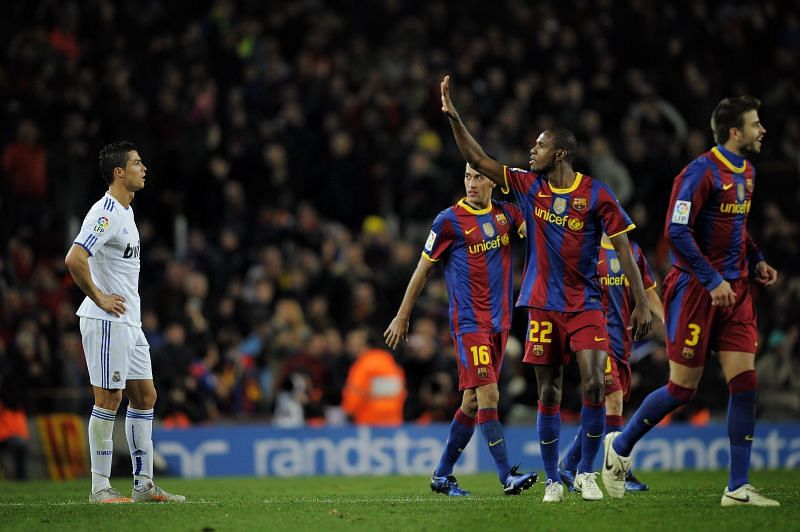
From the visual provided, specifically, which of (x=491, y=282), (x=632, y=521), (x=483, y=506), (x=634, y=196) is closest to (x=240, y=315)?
(x=634, y=196)

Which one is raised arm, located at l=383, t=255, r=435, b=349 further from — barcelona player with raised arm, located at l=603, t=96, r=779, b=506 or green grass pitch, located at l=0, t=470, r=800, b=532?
barcelona player with raised arm, located at l=603, t=96, r=779, b=506

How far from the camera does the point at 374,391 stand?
672 inches

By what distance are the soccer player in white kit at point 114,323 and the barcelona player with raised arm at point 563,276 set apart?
8.89ft

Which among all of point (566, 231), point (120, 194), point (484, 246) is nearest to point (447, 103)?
point (566, 231)

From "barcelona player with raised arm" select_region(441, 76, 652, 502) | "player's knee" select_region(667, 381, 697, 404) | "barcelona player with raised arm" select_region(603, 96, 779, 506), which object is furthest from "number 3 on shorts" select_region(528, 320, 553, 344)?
"player's knee" select_region(667, 381, 697, 404)

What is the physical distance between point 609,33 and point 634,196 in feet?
13.8

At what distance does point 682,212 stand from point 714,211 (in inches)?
12.0

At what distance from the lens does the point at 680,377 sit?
8914 mm

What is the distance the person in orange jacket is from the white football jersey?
7.36 meters

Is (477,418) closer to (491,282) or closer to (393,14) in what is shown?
(491,282)

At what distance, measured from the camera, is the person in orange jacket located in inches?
670

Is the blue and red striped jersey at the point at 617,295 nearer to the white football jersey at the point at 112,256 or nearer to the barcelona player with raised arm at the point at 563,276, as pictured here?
the barcelona player with raised arm at the point at 563,276

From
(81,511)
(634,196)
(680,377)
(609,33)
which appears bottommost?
(81,511)

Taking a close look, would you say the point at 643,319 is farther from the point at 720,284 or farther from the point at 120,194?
the point at 120,194
